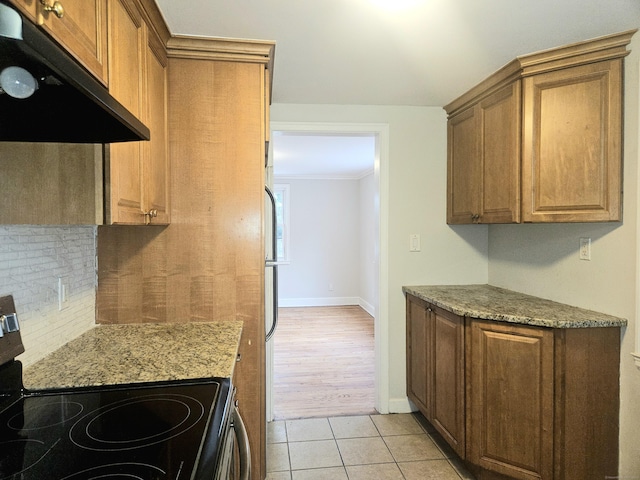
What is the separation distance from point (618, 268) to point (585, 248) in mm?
211

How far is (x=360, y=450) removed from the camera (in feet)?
7.29

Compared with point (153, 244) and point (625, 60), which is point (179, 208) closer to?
point (153, 244)

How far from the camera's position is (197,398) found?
105cm

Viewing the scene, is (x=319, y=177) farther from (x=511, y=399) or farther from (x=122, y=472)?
(x=122, y=472)

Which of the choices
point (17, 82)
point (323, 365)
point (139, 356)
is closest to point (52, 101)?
point (17, 82)

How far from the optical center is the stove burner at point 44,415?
0.91 metres

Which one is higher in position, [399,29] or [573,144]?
[399,29]

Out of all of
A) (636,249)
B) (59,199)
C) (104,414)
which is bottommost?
(104,414)

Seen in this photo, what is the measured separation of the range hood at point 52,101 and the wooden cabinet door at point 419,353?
200 centimetres

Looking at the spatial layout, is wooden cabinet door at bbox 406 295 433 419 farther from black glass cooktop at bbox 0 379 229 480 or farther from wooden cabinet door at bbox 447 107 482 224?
black glass cooktop at bbox 0 379 229 480

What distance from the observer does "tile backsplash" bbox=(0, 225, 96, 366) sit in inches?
45.7

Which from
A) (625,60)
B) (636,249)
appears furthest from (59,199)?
(625,60)

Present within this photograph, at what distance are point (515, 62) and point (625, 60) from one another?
46cm

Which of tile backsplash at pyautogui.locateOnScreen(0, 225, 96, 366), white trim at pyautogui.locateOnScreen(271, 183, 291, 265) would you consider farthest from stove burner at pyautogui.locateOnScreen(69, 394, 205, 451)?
white trim at pyautogui.locateOnScreen(271, 183, 291, 265)
